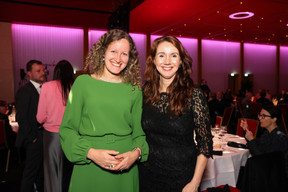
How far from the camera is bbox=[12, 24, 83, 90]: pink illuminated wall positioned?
1053 centimetres

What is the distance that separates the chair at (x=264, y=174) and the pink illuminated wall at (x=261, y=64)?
1474 cm

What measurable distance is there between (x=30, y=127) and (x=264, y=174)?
2.73 metres

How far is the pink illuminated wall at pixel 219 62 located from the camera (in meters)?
14.6

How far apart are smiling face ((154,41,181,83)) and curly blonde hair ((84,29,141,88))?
20cm

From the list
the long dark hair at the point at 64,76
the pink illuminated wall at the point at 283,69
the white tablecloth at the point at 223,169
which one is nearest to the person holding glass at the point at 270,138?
the white tablecloth at the point at 223,169

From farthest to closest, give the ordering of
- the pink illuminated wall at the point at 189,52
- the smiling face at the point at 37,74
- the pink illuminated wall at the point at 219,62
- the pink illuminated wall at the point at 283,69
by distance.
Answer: the pink illuminated wall at the point at 283,69 → the pink illuminated wall at the point at 219,62 → the pink illuminated wall at the point at 189,52 → the smiling face at the point at 37,74

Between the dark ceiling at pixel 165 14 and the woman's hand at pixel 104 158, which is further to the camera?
the dark ceiling at pixel 165 14

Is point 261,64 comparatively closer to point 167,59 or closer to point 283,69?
point 283,69

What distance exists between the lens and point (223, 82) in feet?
49.5

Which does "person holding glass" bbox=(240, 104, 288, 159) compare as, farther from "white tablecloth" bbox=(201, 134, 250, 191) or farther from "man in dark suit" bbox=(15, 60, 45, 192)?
"man in dark suit" bbox=(15, 60, 45, 192)

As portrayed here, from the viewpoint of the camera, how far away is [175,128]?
66.6 inches

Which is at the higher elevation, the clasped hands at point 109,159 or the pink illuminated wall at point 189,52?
the pink illuminated wall at point 189,52

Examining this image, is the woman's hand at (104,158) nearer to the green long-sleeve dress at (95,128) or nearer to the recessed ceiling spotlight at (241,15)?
the green long-sleeve dress at (95,128)

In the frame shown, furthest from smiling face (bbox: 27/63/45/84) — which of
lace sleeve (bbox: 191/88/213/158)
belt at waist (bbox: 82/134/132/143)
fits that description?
lace sleeve (bbox: 191/88/213/158)
